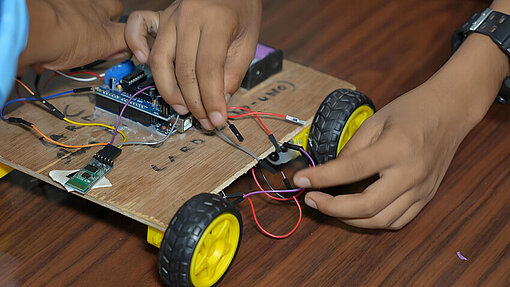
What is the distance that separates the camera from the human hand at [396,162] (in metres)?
0.96

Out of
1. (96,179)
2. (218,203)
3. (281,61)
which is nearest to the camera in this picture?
(218,203)

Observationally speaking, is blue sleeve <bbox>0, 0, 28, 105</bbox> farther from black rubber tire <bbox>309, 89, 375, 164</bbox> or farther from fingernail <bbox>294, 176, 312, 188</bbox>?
black rubber tire <bbox>309, 89, 375, 164</bbox>

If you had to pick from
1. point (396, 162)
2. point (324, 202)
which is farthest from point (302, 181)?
point (396, 162)

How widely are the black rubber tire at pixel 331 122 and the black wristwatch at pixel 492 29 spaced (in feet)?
0.84

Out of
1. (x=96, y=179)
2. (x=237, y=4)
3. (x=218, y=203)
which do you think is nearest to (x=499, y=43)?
(x=237, y=4)

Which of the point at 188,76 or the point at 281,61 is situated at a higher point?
the point at 188,76

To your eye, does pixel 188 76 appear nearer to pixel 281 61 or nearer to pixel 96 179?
pixel 96 179

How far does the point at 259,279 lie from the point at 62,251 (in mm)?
346

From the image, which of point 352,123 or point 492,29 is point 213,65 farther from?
point 492,29

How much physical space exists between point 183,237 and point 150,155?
289 millimetres

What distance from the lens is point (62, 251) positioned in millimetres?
989

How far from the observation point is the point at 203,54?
1.02 metres

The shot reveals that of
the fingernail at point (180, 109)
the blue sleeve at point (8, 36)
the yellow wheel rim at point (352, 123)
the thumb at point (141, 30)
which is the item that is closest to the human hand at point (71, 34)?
the thumb at point (141, 30)

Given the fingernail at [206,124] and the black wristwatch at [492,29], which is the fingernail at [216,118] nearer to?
the fingernail at [206,124]
